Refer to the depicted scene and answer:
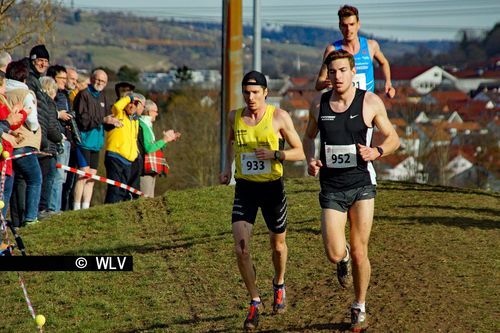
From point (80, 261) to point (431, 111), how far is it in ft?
242

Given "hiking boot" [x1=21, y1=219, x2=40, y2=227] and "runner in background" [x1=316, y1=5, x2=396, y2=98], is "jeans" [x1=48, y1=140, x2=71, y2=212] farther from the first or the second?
"runner in background" [x1=316, y1=5, x2=396, y2=98]

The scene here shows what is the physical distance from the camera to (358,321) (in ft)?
27.7

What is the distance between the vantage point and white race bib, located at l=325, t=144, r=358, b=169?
27.5ft

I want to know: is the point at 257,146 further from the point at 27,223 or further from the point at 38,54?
the point at 27,223

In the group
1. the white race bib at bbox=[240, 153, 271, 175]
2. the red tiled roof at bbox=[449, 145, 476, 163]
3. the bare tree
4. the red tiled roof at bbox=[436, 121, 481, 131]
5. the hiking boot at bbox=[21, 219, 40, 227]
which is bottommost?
the red tiled roof at bbox=[449, 145, 476, 163]

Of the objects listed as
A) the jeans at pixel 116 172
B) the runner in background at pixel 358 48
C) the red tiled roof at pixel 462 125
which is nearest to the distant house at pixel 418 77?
the red tiled roof at pixel 462 125

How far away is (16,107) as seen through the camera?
11906 mm

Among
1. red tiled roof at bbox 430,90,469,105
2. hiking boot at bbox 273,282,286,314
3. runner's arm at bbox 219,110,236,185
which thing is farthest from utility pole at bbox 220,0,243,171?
red tiled roof at bbox 430,90,469,105

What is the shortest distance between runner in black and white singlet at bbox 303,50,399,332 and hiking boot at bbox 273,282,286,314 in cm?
92

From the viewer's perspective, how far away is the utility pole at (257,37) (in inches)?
728

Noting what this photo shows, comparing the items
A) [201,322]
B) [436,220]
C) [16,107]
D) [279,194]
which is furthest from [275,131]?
[436,220]

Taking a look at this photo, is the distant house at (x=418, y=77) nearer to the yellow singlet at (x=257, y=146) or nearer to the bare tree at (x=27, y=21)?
the bare tree at (x=27, y=21)

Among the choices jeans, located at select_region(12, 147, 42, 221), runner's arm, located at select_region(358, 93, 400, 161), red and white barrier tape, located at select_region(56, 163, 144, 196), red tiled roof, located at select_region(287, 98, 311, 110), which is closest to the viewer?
runner's arm, located at select_region(358, 93, 400, 161)

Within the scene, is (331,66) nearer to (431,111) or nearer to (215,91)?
(215,91)
